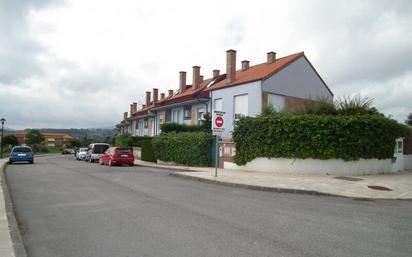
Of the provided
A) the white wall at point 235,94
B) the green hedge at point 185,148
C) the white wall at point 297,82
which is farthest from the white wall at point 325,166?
the white wall at point 297,82

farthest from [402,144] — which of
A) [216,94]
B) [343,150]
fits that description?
[216,94]

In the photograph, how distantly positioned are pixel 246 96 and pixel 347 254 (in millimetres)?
25373

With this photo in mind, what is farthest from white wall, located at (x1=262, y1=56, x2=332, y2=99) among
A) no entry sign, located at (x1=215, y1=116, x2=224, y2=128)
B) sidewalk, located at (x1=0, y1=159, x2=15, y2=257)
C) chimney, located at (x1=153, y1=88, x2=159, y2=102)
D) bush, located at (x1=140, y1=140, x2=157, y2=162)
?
chimney, located at (x1=153, y1=88, x2=159, y2=102)

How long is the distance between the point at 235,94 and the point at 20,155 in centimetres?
1930

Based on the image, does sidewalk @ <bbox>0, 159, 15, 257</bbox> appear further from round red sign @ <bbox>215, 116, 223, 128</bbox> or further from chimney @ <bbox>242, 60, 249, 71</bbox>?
chimney @ <bbox>242, 60, 249, 71</bbox>

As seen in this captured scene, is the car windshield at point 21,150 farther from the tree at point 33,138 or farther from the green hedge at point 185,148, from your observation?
the tree at point 33,138

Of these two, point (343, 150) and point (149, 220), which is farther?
point (343, 150)

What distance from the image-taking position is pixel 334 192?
1361 centimetres

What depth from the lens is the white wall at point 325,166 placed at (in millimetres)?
19234

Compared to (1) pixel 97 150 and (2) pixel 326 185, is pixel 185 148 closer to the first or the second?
(1) pixel 97 150

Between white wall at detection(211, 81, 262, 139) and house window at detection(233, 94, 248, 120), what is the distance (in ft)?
0.99

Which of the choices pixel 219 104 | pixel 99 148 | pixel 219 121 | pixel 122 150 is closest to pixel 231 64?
pixel 219 104

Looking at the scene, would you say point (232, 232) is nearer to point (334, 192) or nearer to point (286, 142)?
point (334, 192)

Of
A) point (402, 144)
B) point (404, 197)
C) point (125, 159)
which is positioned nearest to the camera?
point (404, 197)
